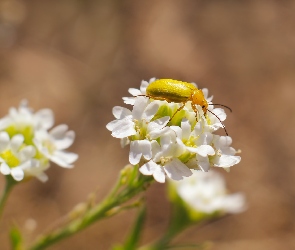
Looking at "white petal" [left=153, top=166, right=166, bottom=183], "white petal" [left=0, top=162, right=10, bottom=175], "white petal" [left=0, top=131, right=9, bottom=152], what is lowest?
"white petal" [left=0, top=162, right=10, bottom=175]

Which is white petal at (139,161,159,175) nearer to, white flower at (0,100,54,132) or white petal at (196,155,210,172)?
white petal at (196,155,210,172)

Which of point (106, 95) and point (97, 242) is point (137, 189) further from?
point (106, 95)

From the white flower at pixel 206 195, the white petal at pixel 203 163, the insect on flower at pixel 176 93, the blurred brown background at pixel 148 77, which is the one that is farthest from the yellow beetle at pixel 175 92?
the blurred brown background at pixel 148 77

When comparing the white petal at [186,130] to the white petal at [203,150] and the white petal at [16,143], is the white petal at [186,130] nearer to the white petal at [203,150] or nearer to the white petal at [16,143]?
the white petal at [203,150]

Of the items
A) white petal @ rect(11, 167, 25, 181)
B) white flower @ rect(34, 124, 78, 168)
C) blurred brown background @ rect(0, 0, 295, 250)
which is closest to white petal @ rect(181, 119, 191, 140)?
white flower @ rect(34, 124, 78, 168)

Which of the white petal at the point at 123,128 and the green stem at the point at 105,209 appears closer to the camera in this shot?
the white petal at the point at 123,128

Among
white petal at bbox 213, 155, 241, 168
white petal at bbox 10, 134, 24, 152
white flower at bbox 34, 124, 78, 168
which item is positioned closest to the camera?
white petal at bbox 213, 155, 241, 168

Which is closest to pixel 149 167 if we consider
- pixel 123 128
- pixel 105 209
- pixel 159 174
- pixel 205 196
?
pixel 159 174
